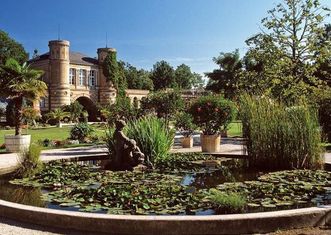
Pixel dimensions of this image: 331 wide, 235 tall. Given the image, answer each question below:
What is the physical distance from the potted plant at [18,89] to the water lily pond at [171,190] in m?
4.87

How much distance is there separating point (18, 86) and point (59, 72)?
33870 millimetres

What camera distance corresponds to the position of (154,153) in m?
9.59

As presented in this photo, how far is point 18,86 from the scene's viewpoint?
13812 millimetres

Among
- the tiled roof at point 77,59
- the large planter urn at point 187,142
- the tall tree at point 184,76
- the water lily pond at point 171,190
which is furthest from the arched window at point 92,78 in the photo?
the water lily pond at point 171,190

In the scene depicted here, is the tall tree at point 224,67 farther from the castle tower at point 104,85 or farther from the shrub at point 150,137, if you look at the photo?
the shrub at point 150,137

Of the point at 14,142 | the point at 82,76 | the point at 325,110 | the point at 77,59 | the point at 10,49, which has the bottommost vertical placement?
the point at 14,142

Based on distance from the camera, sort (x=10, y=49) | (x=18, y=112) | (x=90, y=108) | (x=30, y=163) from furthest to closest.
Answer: (x=90, y=108) < (x=10, y=49) < (x=18, y=112) < (x=30, y=163)

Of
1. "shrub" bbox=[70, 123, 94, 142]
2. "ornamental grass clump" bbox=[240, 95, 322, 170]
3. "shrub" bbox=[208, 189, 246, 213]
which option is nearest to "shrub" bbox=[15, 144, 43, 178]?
"shrub" bbox=[208, 189, 246, 213]

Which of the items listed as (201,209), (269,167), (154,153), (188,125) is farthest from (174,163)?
(188,125)

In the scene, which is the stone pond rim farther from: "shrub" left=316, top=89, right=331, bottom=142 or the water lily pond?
"shrub" left=316, top=89, right=331, bottom=142

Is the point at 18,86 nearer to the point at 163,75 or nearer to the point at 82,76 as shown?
the point at 82,76

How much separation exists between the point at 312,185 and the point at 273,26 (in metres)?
15.2

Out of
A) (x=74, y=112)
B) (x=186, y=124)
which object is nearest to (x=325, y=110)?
(x=186, y=124)

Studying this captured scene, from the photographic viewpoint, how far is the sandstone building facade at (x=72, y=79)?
46406 millimetres
